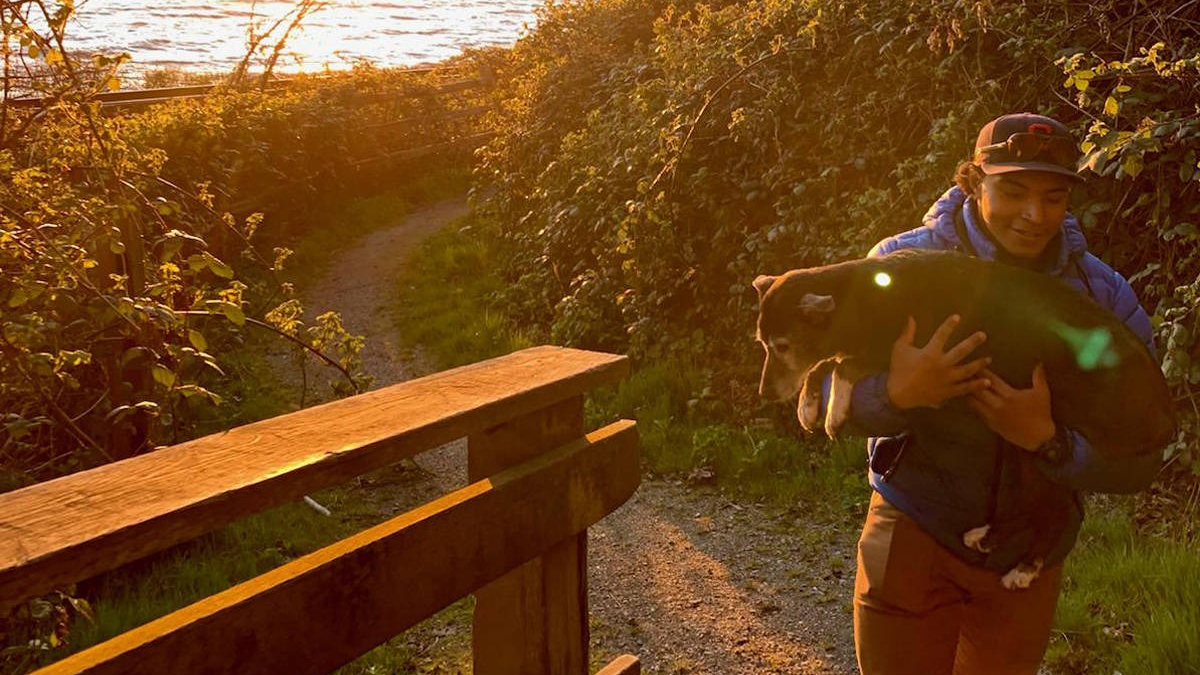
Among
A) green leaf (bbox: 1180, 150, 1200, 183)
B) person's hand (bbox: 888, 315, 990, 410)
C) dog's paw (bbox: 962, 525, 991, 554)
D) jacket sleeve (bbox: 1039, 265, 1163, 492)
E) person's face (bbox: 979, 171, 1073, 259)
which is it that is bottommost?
dog's paw (bbox: 962, 525, 991, 554)

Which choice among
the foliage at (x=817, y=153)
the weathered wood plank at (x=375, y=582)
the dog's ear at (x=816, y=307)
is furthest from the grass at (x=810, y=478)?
the weathered wood plank at (x=375, y=582)

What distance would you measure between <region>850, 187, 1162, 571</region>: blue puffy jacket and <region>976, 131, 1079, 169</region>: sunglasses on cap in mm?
239

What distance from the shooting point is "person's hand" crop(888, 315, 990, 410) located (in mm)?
2158

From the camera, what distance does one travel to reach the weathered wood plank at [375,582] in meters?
1.30

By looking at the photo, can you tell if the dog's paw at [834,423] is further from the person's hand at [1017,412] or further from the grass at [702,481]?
the grass at [702,481]

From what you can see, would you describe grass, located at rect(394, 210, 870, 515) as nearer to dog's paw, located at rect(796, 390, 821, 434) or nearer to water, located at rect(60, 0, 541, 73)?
dog's paw, located at rect(796, 390, 821, 434)

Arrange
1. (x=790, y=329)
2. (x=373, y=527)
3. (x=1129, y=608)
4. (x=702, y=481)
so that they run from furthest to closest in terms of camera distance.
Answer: (x=702, y=481) → (x=1129, y=608) → (x=790, y=329) → (x=373, y=527)

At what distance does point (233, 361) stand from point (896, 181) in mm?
6342

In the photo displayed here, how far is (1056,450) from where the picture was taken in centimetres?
227

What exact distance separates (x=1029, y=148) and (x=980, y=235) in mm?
273

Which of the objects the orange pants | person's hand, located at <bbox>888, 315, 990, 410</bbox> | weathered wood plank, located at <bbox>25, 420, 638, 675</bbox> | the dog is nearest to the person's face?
the dog

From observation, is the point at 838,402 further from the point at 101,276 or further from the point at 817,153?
the point at 817,153

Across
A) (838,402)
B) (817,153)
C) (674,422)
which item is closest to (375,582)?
(838,402)

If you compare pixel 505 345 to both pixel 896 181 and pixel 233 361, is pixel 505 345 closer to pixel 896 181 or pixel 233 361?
pixel 233 361
